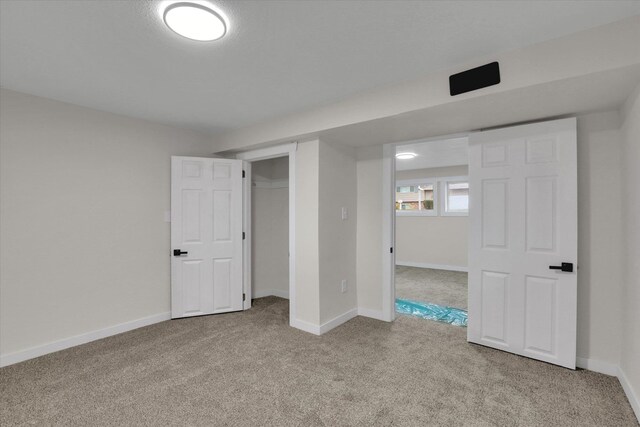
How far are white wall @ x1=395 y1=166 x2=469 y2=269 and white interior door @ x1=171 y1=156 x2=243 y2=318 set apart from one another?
4.94m

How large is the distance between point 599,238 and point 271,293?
4.05 metres

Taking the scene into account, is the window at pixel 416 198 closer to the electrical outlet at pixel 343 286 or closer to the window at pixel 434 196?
the window at pixel 434 196

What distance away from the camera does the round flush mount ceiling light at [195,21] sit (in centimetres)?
156

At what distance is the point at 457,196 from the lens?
707 cm

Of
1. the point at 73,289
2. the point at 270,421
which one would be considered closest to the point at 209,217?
the point at 73,289

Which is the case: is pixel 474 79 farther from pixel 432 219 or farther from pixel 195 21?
pixel 432 219

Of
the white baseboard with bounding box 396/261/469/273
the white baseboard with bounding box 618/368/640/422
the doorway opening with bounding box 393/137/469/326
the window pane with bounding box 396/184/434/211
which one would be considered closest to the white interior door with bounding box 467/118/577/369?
the white baseboard with bounding box 618/368/640/422

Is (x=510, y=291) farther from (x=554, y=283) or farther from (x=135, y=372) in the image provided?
(x=135, y=372)

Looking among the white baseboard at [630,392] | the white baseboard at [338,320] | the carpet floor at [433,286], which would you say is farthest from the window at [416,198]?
the white baseboard at [630,392]

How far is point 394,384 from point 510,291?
54.7 inches

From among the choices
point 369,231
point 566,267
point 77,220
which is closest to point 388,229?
point 369,231

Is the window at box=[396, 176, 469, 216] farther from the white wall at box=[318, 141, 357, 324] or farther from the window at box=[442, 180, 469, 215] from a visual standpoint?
the white wall at box=[318, 141, 357, 324]

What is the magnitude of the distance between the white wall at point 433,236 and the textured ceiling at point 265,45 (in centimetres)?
527

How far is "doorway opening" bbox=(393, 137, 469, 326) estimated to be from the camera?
5.51 metres
